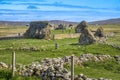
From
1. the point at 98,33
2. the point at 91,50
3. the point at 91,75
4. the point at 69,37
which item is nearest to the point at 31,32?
the point at 69,37

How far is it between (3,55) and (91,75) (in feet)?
34.9

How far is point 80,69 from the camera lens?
31.5 m

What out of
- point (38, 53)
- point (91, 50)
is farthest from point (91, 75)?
point (91, 50)

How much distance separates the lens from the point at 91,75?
29156mm

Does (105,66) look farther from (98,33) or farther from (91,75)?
(98,33)

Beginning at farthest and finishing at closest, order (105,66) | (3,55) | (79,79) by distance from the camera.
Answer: (3,55)
(105,66)
(79,79)

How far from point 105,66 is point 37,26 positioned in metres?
27.9

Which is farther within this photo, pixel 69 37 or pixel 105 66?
pixel 69 37

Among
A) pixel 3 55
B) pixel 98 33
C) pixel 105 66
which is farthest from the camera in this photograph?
pixel 98 33

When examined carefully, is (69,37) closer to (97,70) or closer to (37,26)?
(37,26)

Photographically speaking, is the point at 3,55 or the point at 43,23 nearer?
the point at 3,55

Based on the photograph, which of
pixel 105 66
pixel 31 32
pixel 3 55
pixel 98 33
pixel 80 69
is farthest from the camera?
pixel 98 33

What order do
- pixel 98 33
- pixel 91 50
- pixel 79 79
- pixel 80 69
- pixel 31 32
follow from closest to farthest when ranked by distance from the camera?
pixel 79 79 < pixel 80 69 < pixel 91 50 < pixel 31 32 < pixel 98 33

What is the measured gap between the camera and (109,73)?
30.6m
